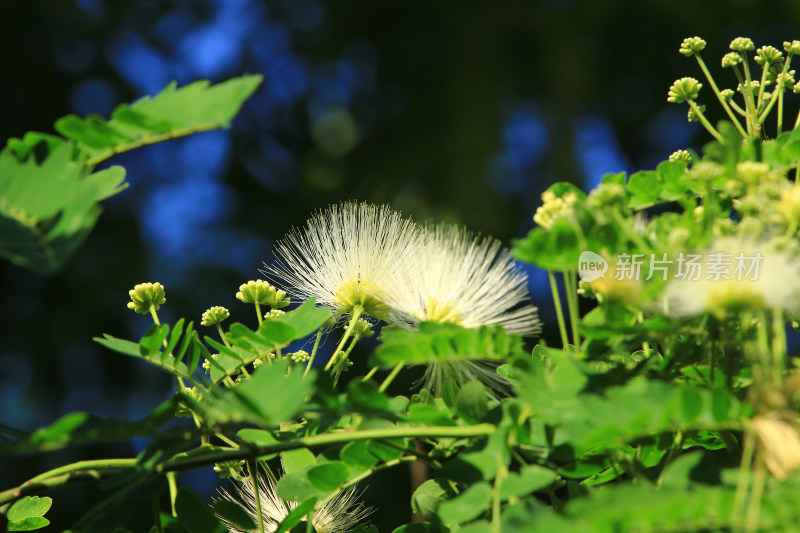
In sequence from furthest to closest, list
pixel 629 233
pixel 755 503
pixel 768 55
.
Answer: pixel 768 55
pixel 629 233
pixel 755 503

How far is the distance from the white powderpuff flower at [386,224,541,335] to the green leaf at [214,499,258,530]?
26 centimetres

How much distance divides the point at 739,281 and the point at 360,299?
18.0 inches

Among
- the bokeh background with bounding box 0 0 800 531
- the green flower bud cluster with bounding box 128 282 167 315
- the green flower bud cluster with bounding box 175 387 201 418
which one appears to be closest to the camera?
the green flower bud cluster with bounding box 175 387 201 418

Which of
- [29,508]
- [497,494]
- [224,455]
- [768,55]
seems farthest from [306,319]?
[768,55]

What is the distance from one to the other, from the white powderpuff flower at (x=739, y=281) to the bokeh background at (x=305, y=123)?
3.88m

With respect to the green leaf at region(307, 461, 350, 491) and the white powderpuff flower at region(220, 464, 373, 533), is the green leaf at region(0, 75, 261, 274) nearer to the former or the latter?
the green leaf at region(307, 461, 350, 491)

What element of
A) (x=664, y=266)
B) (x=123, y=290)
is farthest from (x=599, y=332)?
(x=123, y=290)

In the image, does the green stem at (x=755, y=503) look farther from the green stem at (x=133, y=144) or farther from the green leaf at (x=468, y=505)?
the green stem at (x=133, y=144)

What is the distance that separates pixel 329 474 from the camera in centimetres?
69

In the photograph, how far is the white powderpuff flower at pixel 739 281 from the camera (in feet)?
1.61

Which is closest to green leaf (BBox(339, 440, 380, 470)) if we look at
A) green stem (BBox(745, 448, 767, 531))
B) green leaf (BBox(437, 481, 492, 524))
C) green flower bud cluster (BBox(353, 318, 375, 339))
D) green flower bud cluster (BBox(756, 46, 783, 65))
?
green leaf (BBox(437, 481, 492, 524))

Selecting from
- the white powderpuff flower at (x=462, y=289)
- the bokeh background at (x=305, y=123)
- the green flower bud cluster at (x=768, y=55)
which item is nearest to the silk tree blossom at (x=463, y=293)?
the white powderpuff flower at (x=462, y=289)

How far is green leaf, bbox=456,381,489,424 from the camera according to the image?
618mm

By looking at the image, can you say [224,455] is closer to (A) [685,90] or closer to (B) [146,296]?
(B) [146,296]
